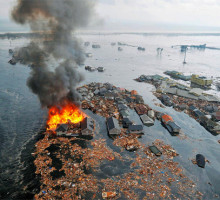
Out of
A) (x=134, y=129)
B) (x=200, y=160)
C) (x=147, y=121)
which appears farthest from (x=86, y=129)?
(x=200, y=160)

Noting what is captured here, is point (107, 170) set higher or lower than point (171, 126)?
lower

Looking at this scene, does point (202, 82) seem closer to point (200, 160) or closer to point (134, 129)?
point (200, 160)

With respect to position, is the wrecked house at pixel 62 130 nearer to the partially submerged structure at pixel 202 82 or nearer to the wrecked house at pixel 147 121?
the wrecked house at pixel 147 121

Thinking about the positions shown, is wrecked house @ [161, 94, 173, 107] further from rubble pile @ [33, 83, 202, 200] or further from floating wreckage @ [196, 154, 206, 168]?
floating wreckage @ [196, 154, 206, 168]

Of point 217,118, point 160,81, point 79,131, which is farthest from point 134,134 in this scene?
point 160,81

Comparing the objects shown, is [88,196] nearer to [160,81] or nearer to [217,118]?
[217,118]

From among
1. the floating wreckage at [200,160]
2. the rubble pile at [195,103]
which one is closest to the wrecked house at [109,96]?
the rubble pile at [195,103]
